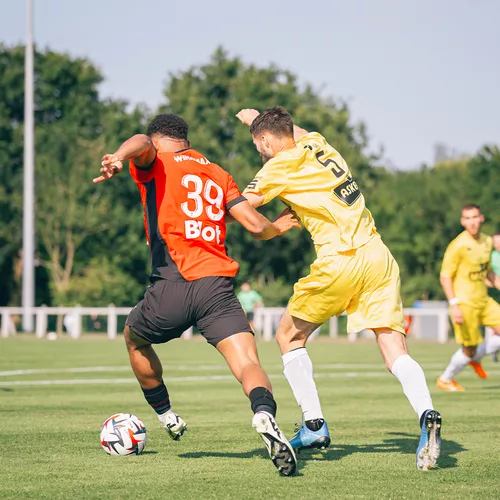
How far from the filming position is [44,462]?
6.84 meters

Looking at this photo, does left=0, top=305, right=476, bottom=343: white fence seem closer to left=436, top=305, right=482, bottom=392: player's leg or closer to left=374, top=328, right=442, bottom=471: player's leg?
left=436, top=305, right=482, bottom=392: player's leg

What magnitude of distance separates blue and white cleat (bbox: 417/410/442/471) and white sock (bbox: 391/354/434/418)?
263 mm

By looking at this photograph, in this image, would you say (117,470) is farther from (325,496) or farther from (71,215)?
(71,215)

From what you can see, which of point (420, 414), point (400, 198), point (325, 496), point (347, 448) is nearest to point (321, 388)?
point (347, 448)

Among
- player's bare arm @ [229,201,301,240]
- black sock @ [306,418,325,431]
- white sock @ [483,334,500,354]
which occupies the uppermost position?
player's bare arm @ [229,201,301,240]

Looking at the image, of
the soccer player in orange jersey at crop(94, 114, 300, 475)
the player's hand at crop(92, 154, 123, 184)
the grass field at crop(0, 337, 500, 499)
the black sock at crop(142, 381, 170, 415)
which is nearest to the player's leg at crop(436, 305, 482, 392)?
the grass field at crop(0, 337, 500, 499)

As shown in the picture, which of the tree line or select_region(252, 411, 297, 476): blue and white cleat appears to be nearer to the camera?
select_region(252, 411, 297, 476): blue and white cleat

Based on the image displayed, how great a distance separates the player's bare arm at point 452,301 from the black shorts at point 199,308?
638 centimetres

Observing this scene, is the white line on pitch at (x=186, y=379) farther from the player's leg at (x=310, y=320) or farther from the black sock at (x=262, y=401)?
the black sock at (x=262, y=401)

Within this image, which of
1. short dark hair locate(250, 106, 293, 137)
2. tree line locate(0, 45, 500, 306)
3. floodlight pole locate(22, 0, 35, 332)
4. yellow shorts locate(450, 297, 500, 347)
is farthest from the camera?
tree line locate(0, 45, 500, 306)

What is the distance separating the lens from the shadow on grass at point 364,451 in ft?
23.3

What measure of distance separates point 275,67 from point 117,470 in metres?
50.2

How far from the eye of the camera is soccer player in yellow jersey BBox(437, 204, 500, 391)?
42.8ft

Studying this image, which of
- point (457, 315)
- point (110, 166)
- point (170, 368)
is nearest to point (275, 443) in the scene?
point (110, 166)
